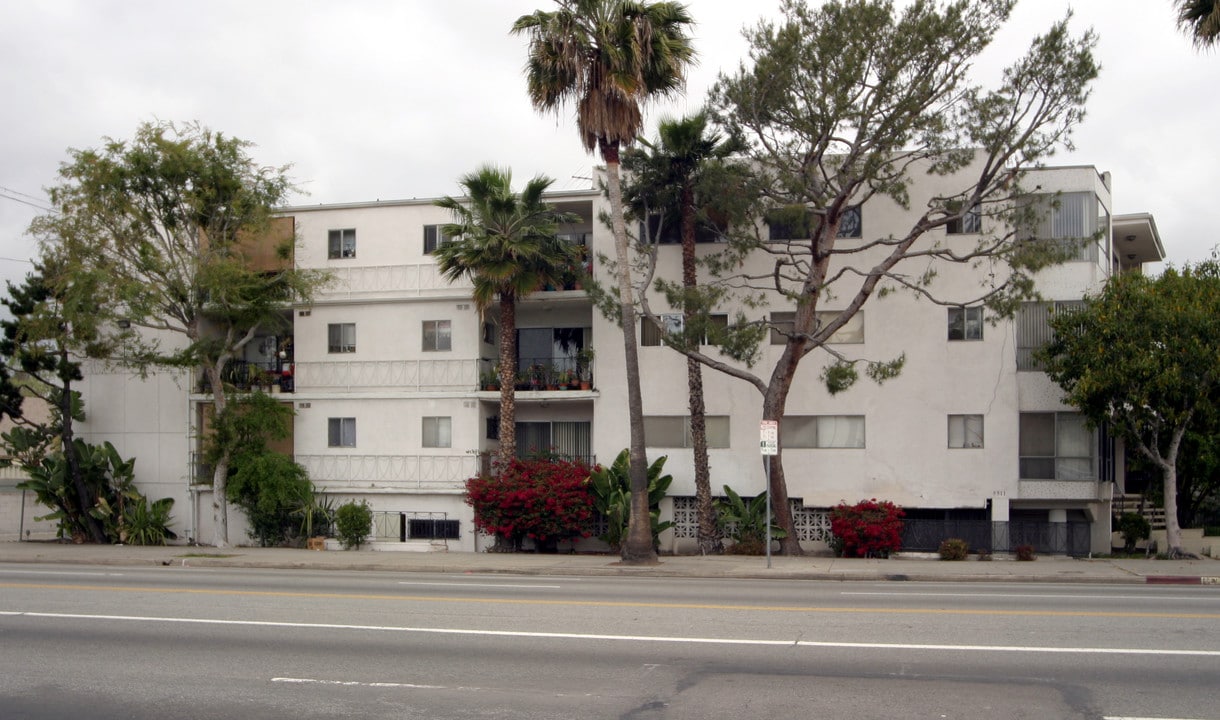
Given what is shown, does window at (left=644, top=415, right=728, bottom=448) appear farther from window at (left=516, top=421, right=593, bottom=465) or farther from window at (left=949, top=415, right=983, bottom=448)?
window at (left=949, top=415, right=983, bottom=448)

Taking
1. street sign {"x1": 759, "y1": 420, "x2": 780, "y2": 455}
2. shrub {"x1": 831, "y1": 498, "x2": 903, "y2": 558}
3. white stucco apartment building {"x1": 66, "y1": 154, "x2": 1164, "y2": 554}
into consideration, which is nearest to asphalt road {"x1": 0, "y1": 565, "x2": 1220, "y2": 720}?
street sign {"x1": 759, "y1": 420, "x2": 780, "y2": 455}

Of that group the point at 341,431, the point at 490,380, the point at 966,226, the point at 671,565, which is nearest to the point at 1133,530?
the point at 966,226

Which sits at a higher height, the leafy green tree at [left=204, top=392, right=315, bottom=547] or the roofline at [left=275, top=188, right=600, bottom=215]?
the roofline at [left=275, top=188, right=600, bottom=215]

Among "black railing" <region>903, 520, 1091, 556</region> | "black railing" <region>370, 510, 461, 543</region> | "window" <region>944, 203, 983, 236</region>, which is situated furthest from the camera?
"black railing" <region>370, 510, 461, 543</region>

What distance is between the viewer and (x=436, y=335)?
31.0 m

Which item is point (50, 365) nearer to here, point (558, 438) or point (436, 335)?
point (436, 335)

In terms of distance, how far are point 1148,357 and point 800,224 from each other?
808cm

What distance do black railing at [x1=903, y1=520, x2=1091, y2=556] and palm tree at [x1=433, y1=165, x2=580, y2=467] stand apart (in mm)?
11655

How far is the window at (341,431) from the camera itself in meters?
31.4

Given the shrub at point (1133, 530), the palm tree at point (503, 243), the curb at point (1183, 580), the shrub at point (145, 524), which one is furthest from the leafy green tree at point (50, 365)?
the shrub at point (1133, 530)

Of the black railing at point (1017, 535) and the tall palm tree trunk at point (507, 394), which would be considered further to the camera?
the tall palm tree trunk at point (507, 394)

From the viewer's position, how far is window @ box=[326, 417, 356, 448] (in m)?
31.4

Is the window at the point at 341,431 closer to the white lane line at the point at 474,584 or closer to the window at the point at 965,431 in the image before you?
the white lane line at the point at 474,584

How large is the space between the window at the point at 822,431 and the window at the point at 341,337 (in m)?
12.7
